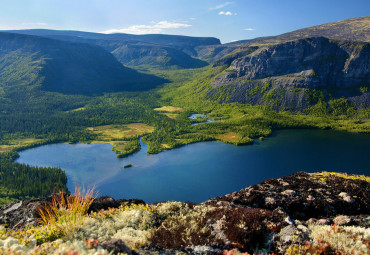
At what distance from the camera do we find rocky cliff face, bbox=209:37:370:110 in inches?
6216

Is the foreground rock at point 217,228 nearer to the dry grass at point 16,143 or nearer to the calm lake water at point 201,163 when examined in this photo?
the calm lake water at point 201,163

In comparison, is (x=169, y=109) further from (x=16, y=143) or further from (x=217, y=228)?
→ (x=217, y=228)

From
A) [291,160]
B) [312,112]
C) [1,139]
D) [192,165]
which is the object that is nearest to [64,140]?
[1,139]

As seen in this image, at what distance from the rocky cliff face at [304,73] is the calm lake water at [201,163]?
171 ft

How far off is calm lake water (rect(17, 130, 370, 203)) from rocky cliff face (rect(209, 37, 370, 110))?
52.1m

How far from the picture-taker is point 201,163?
91125 millimetres

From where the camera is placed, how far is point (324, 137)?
376ft

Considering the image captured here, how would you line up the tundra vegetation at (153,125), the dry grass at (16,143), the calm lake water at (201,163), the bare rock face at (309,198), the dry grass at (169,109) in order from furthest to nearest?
the dry grass at (169,109)
the dry grass at (16,143)
the tundra vegetation at (153,125)
the calm lake water at (201,163)
the bare rock face at (309,198)

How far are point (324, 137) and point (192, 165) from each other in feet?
235

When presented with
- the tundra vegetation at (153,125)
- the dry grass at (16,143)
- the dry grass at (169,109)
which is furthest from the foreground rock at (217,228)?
the dry grass at (169,109)

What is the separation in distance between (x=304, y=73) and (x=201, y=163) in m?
127

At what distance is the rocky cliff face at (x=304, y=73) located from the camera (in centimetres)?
15788

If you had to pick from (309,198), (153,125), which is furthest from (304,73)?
(309,198)

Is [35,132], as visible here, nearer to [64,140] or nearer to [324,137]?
[64,140]
